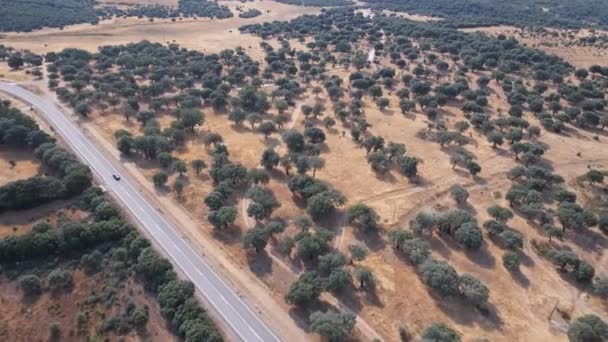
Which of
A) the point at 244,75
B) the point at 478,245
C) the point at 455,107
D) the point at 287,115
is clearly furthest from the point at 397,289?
the point at 244,75

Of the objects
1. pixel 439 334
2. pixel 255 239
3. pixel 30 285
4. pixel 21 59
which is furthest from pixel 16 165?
pixel 439 334

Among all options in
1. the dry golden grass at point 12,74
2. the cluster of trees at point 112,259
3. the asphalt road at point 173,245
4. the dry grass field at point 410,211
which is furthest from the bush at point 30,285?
the dry golden grass at point 12,74

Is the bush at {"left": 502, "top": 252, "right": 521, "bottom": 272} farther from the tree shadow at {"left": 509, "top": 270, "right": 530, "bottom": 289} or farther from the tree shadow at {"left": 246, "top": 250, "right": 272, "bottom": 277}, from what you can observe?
the tree shadow at {"left": 246, "top": 250, "right": 272, "bottom": 277}

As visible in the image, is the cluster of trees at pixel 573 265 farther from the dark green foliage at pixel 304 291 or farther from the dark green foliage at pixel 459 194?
the dark green foliage at pixel 304 291

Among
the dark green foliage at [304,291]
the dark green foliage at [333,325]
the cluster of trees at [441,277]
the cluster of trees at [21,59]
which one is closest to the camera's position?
the dark green foliage at [333,325]

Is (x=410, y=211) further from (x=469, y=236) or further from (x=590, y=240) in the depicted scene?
(x=590, y=240)

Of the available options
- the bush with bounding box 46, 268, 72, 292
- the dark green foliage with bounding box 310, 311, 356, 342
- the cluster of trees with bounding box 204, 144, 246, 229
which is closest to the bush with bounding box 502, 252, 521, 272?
the dark green foliage with bounding box 310, 311, 356, 342
